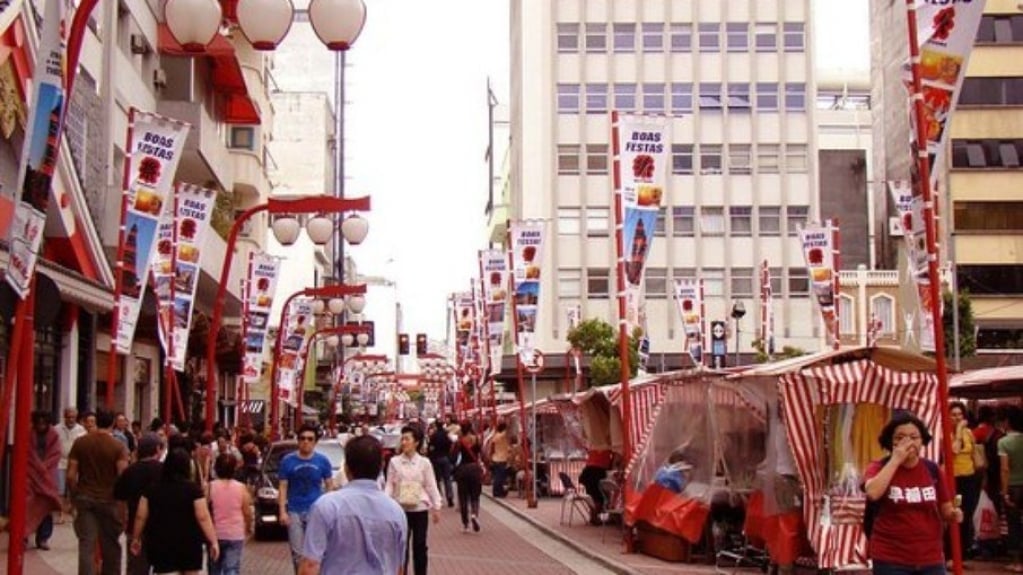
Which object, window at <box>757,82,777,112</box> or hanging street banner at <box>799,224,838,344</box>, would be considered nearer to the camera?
hanging street banner at <box>799,224,838,344</box>

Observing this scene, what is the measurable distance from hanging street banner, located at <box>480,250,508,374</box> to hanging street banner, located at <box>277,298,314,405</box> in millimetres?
8396

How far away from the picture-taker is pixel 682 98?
7225 centimetres

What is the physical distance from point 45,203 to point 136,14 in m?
26.4

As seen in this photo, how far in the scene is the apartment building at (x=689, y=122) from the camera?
236ft

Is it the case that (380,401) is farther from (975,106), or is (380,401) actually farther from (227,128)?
(227,128)

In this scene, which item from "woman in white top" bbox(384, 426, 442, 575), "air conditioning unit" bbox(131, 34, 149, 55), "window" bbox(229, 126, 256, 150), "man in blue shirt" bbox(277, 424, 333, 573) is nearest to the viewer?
"man in blue shirt" bbox(277, 424, 333, 573)

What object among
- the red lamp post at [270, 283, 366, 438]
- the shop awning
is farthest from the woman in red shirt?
the shop awning

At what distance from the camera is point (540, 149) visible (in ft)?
237

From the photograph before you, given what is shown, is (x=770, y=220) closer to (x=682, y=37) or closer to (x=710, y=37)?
(x=710, y=37)

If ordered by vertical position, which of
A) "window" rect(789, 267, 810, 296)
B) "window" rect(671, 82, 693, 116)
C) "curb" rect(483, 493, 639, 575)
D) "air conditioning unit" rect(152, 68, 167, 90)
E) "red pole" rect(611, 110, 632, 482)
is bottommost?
"curb" rect(483, 493, 639, 575)

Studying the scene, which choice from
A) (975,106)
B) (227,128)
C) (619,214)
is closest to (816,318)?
(975,106)

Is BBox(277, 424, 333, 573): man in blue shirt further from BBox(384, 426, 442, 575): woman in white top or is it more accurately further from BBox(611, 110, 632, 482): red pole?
BBox(611, 110, 632, 482): red pole

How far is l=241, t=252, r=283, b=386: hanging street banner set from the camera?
3606cm

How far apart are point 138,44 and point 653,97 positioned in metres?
40.8
